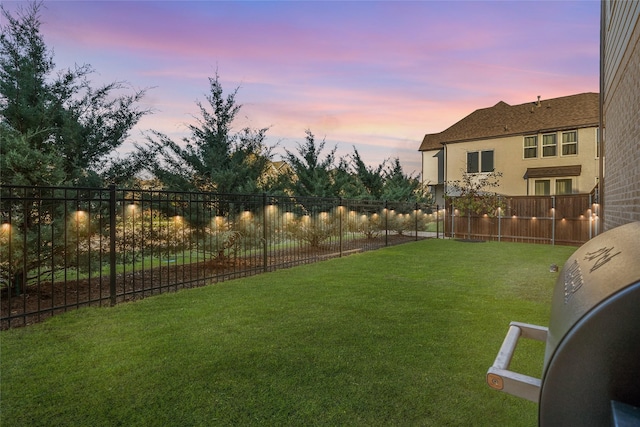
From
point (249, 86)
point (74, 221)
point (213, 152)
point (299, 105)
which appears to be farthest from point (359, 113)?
point (74, 221)

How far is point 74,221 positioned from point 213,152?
3.96 meters

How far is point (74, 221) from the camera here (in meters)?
5.82

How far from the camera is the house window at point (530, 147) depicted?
18.3m

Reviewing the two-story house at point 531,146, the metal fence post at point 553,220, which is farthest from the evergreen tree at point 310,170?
the metal fence post at point 553,220

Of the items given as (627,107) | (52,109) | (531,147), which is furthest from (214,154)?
(531,147)

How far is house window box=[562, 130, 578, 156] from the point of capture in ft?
55.7

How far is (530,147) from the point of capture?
18.5 m

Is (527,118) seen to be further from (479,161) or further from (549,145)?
(479,161)

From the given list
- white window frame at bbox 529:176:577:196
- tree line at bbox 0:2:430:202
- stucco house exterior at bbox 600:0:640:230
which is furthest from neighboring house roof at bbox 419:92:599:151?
stucco house exterior at bbox 600:0:640:230

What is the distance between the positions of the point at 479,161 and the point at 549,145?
3.60 metres

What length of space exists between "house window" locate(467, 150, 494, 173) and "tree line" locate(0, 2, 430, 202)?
14095 millimetres

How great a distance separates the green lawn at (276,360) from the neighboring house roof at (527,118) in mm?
15451

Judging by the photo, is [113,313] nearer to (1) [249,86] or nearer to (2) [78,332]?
(2) [78,332]

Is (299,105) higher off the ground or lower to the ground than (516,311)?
higher
